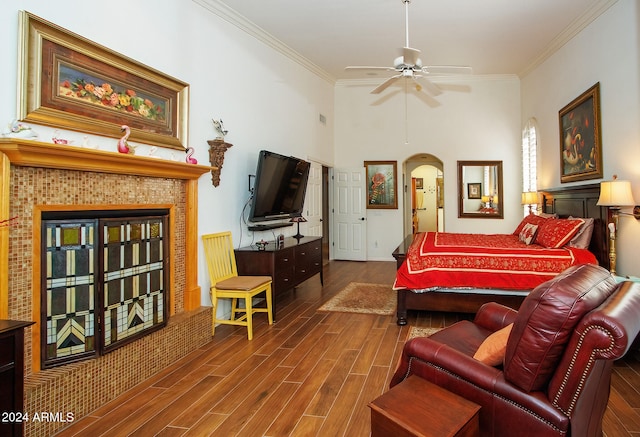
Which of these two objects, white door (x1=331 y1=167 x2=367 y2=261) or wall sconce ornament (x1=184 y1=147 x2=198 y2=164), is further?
white door (x1=331 y1=167 x2=367 y2=261)

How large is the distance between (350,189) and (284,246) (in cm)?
399

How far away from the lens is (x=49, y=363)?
90.8 inches

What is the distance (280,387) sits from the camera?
268 centimetres

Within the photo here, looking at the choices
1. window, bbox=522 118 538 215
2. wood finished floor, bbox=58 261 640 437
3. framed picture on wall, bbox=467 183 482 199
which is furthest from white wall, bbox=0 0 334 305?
window, bbox=522 118 538 215

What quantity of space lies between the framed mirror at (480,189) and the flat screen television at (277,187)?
148 inches

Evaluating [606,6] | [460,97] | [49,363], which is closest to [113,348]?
[49,363]

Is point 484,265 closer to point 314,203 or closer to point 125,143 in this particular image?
point 125,143

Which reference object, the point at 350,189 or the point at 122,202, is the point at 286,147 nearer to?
the point at 350,189

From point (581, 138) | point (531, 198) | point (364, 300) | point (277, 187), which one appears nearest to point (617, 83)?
point (581, 138)

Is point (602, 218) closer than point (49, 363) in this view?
No

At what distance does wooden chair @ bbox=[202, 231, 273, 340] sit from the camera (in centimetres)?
362

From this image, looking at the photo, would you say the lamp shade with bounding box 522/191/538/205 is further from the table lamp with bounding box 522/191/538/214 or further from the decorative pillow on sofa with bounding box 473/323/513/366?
the decorative pillow on sofa with bounding box 473/323/513/366

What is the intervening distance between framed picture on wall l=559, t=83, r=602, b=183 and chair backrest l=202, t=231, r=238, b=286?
4.28m

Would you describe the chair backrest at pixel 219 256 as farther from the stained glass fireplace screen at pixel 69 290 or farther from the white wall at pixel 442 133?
the white wall at pixel 442 133
